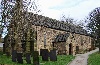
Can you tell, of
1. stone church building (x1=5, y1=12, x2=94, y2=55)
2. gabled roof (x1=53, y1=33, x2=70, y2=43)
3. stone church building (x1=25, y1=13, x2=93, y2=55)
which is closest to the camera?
stone church building (x1=5, y1=12, x2=94, y2=55)

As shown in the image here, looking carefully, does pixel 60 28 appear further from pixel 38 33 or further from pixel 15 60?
pixel 15 60

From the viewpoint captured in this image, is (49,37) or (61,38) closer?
(49,37)

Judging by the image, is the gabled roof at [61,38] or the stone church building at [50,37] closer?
the stone church building at [50,37]

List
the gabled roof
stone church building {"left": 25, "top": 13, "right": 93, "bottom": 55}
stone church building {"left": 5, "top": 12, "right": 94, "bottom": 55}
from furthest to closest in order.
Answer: the gabled roof
stone church building {"left": 25, "top": 13, "right": 93, "bottom": 55}
stone church building {"left": 5, "top": 12, "right": 94, "bottom": 55}

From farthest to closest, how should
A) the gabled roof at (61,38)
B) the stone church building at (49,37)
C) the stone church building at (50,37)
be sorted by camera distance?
the gabled roof at (61,38), the stone church building at (50,37), the stone church building at (49,37)

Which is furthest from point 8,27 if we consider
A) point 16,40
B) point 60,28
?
point 60,28

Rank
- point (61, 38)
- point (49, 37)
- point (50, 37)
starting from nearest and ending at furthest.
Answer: point (49, 37)
point (50, 37)
point (61, 38)

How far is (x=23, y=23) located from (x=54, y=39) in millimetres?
11697

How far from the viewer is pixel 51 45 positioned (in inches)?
1635

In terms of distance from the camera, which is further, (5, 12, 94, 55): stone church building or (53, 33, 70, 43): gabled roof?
(53, 33, 70, 43): gabled roof

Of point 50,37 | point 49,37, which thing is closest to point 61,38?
point 50,37

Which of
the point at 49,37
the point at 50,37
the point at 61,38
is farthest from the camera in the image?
the point at 61,38

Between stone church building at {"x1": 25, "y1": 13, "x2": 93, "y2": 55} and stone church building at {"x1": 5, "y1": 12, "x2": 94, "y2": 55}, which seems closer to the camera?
stone church building at {"x1": 5, "y1": 12, "x2": 94, "y2": 55}

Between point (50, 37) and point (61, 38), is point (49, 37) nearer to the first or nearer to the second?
point (50, 37)
